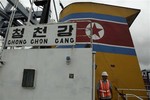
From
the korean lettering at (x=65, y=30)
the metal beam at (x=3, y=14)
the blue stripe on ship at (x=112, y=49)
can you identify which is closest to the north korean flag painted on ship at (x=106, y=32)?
the blue stripe on ship at (x=112, y=49)

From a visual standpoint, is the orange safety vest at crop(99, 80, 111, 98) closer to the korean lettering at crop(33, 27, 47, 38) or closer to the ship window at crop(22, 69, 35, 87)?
the ship window at crop(22, 69, 35, 87)

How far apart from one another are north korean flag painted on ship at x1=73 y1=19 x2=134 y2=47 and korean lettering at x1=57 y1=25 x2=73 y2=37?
3.08 feet

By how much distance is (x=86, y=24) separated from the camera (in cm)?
579

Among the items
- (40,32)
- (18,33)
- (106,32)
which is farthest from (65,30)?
(106,32)

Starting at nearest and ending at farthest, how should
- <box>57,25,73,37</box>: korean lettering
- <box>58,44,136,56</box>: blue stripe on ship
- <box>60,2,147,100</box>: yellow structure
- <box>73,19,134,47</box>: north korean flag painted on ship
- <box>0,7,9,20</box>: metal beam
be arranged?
1. <box>57,25,73,37</box>: korean lettering
2. <box>60,2,147,100</box>: yellow structure
3. <box>58,44,136,56</box>: blue stripe on ship
4. <box>73,19,134,47</box>: north korean flag painted on ship
5. <box>0,7,9,20</box>: metal beam

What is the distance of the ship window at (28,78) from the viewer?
14.6 ft

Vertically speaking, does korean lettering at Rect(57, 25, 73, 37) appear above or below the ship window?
above

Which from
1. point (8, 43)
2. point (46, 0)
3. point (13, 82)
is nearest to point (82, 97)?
point (13, 82)

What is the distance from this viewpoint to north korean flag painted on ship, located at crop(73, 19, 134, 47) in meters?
5.63

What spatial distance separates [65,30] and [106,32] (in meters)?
1.58

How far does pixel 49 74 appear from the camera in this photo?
4430mm

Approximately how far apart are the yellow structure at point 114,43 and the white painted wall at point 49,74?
41.4 inches

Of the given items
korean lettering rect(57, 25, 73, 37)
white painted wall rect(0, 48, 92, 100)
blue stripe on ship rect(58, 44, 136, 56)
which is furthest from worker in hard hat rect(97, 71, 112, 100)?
korean lettering rect(57, 25, 73, 37)

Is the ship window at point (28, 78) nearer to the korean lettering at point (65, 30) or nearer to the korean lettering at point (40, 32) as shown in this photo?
the korean lettering at point (40, 32)
